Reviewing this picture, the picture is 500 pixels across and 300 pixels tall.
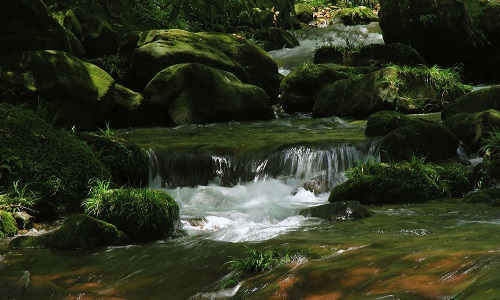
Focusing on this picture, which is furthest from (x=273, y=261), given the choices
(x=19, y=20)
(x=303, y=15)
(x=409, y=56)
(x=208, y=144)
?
(x=303, y=15)

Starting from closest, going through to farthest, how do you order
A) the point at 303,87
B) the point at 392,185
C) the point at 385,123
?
the point at 392,185
the point at 385,123
the point at 303,87

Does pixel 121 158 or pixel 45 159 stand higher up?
pixel 45 159

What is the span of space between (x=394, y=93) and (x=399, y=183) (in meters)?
6.22

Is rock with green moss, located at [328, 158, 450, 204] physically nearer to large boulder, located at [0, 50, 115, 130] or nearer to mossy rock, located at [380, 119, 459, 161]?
mossy rock, located at [380, 119, 459, 161]

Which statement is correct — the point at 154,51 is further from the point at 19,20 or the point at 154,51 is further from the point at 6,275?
the point at 6,275

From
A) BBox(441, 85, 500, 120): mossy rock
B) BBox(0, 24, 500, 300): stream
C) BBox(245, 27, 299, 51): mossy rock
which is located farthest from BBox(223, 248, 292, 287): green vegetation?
BBox(245, 27, 299, 51): mossy rock

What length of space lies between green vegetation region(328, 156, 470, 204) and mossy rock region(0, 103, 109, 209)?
361 cm

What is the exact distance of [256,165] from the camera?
11.3m

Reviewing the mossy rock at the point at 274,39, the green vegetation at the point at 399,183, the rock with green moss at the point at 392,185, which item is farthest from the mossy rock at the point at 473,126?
the mossy rock at the point at 274,39

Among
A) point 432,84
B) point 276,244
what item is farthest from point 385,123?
point 276,244

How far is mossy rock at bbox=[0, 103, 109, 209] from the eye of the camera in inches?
356

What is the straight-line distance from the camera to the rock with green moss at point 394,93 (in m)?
15.0

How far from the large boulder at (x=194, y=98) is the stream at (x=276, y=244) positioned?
3.41 meters

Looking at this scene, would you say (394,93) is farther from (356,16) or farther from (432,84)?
(356,16)
